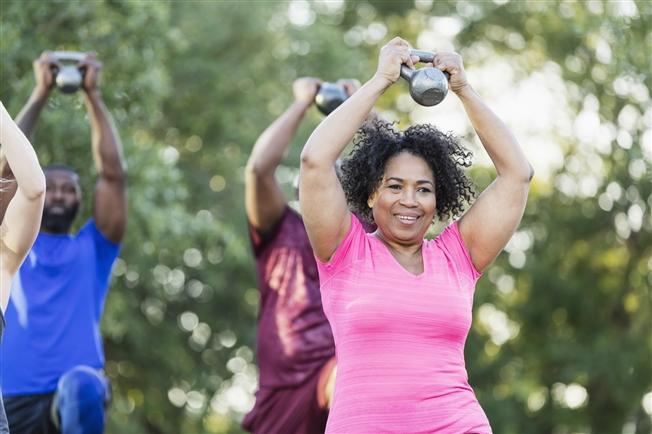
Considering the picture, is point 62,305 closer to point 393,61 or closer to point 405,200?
point 405,200

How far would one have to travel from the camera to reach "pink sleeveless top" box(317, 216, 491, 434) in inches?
189

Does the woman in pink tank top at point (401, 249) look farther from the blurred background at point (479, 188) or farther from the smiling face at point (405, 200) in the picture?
the blurred background at point (479, 188)

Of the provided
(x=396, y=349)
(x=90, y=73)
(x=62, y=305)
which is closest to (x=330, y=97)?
(x=90, y=73)

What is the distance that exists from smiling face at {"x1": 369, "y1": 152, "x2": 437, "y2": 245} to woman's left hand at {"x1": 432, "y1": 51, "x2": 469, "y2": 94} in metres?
0.29

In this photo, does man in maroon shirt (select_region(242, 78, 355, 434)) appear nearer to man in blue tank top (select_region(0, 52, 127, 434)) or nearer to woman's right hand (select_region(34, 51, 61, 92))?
man in blue tank top (select_region(0, 52, 127, 434))

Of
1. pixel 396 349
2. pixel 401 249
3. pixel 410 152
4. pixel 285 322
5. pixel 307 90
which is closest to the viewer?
pixel 396 349

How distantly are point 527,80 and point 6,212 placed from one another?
18601mm

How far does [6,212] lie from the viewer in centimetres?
526

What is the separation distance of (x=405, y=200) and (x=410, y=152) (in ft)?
0.74

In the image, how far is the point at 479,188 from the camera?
64.9 ft

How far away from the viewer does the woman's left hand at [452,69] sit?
17.0 feet

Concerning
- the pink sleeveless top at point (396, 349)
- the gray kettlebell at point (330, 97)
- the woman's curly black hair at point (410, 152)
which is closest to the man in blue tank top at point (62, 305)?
the gray kettlebell at point (330, 97)

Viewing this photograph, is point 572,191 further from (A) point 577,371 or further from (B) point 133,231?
(B) point 133,231

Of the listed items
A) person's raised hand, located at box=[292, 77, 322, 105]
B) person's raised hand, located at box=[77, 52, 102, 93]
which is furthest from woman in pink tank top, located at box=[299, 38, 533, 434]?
person's raised hand, located at box=[77, 52, 102, 93]
